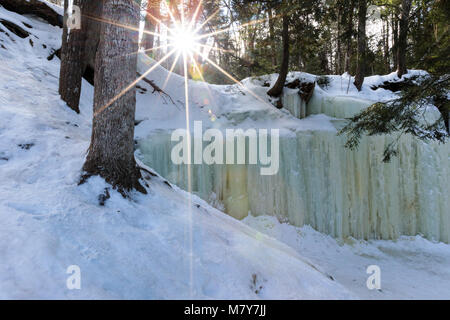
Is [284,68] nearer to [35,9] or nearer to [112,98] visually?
[112,98]

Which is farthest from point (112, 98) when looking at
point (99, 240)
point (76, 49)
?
point (76, 49)

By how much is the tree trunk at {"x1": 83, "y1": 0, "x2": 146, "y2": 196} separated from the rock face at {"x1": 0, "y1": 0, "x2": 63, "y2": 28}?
785 centimetres

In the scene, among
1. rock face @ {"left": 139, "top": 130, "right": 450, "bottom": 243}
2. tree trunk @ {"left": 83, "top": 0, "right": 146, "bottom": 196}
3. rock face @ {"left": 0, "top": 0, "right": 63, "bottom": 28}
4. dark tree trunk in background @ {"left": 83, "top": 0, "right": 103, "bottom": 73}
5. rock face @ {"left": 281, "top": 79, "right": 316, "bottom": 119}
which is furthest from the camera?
rock face @ {"left": 281, "top": 79, "right": 316, "bottom": 119}

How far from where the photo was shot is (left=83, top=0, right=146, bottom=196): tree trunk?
2.65 metres

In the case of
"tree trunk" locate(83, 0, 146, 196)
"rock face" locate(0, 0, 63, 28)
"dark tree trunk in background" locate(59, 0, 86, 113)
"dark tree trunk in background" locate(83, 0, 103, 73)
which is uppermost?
"rock face" locate(0, 0, 63, 28)

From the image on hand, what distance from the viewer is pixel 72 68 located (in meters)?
5.50

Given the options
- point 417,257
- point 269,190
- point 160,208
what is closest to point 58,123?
point 160,208

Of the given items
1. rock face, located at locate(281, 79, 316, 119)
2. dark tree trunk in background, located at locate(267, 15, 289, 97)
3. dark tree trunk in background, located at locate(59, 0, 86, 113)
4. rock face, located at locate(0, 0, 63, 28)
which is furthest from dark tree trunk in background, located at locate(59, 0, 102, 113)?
rock face, located at locate(281, 79, 316, 119)

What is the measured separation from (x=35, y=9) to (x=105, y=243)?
976cm

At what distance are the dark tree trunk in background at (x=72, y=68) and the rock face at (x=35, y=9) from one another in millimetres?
3705

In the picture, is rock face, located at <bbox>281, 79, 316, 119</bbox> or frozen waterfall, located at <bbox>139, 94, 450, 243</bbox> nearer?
frozen waterfall, located at <bbox>139, 94, 450, 243</bbox>

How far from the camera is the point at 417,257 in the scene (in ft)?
22.5

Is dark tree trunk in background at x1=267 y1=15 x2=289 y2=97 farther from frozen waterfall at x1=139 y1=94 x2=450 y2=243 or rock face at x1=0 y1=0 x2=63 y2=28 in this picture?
rock face at x1=0 y1=0 x2=63 y2=28

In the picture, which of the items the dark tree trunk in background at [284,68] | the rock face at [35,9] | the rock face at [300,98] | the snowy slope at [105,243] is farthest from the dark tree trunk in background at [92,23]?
the rock face at [300,98]
